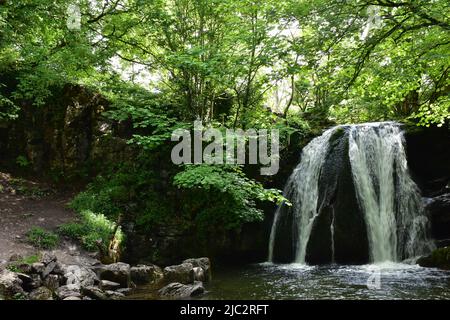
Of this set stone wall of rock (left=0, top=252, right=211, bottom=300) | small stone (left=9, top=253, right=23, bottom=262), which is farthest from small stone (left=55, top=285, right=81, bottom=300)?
small stone (left=9, top=253, right=23, bottom=262)

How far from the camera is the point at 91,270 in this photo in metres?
→ 8.49

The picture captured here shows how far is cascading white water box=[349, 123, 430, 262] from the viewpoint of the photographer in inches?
450

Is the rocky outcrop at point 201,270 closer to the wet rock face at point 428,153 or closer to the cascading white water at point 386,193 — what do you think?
the cascading white water at point 386,193

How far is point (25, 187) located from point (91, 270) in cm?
647

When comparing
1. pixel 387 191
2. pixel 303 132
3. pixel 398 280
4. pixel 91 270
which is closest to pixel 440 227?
pixel 387 191

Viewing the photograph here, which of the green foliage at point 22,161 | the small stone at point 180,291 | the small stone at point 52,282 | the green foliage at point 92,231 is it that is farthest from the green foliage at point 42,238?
the green foliage at point 22,161

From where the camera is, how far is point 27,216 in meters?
11.1

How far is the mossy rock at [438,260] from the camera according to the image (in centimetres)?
948

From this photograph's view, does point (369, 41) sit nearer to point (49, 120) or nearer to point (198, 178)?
point (198, 178)

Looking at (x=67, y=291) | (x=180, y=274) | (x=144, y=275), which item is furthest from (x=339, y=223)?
(x=67, y=291)

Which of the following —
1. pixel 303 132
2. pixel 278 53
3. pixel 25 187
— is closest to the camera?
pixel 278 53

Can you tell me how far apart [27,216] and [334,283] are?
897 cm

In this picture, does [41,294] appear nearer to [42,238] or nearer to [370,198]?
[42,238]

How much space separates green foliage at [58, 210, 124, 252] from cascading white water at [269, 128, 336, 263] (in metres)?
5.53
